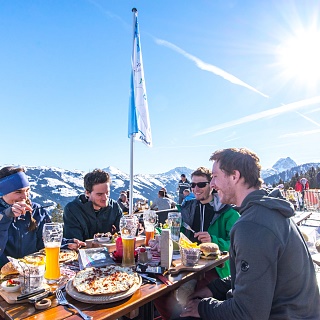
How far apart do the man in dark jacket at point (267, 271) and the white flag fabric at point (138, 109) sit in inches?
176

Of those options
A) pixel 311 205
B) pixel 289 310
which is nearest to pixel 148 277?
pixel 289 310

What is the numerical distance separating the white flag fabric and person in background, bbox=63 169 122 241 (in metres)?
2.54

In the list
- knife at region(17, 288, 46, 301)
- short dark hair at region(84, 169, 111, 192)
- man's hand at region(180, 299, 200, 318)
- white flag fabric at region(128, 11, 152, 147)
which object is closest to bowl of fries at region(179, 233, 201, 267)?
man's hand at region(180, 299, 200, 318)

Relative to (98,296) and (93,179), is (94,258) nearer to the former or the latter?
(98,296)

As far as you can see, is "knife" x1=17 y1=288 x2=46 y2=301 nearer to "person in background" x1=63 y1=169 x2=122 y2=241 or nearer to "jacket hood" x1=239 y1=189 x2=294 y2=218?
"jacket hood" x1=239 y1=189 x2=294 y2=218

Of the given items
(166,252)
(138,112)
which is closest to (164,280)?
(166,252)

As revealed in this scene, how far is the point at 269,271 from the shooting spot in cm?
152

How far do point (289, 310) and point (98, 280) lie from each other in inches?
49.0

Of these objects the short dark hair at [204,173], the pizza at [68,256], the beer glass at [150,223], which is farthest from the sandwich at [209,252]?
the short dark hair at [204,173]

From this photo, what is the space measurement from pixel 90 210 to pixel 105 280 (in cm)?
198

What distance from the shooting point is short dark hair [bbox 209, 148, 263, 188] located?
2.13 meters

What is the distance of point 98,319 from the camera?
1391mm

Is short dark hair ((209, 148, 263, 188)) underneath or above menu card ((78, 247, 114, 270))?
above

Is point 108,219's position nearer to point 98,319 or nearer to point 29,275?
point 29,275
